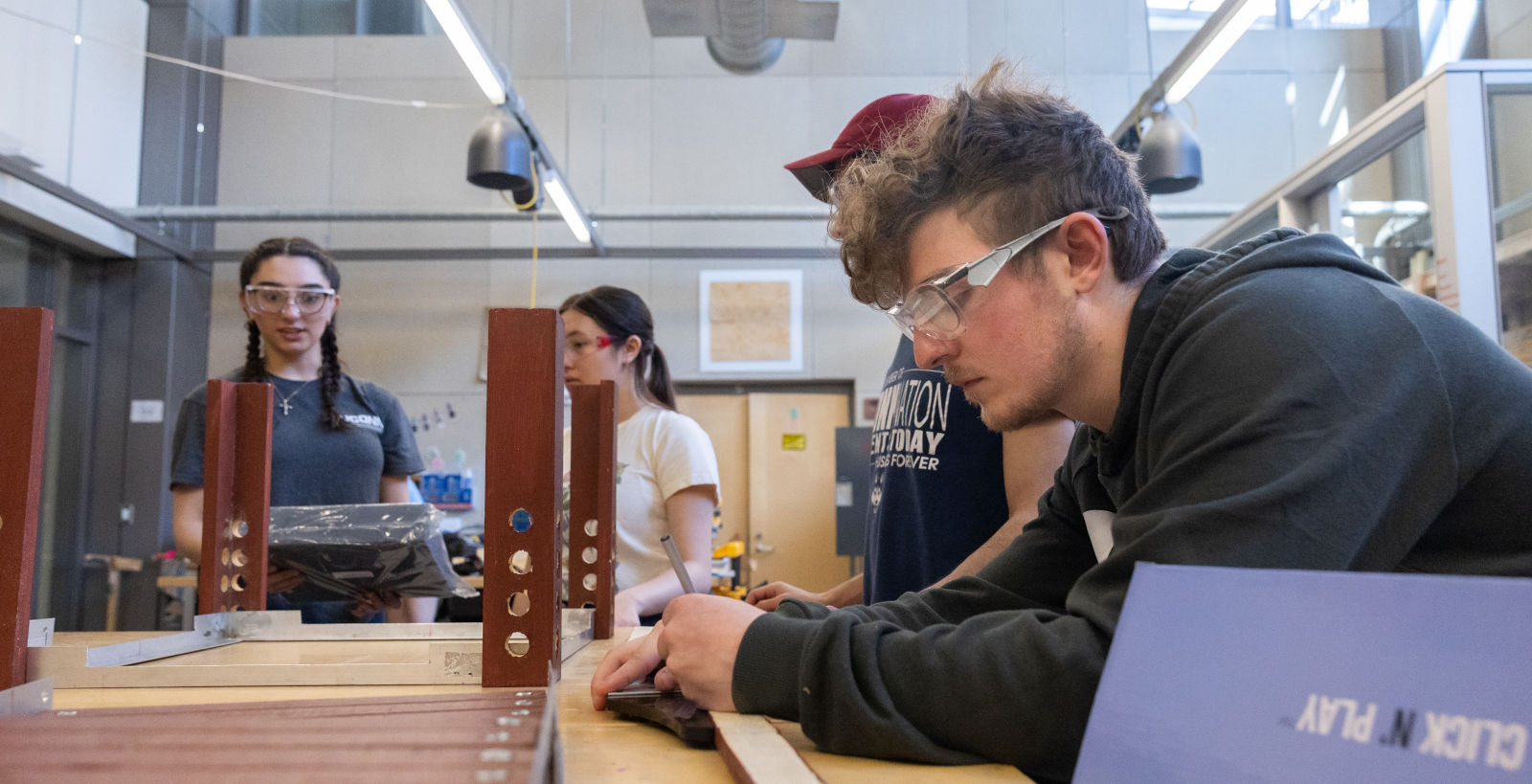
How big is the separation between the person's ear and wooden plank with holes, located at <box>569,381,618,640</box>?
69 cm

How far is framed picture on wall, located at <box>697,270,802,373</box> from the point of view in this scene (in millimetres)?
6449

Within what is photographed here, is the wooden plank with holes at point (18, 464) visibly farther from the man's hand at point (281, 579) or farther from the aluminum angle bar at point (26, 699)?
the man's hand at point (281, 579)

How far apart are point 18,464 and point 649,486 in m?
1.14

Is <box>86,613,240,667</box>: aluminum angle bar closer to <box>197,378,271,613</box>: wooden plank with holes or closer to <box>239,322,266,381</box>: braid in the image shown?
<box>197,378,271,613</box>: wooden plank with holes

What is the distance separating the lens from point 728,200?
255 inches

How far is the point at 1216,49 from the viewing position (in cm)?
324

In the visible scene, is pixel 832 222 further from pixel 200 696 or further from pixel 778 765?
pixel 200 696

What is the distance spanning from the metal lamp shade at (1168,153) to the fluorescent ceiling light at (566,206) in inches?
105

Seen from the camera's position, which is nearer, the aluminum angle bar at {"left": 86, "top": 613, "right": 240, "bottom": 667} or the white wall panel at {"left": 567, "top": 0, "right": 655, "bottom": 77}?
the aluminum angle bar at {"left": 86, "top": 613, "right": 240, "bottom": 667}

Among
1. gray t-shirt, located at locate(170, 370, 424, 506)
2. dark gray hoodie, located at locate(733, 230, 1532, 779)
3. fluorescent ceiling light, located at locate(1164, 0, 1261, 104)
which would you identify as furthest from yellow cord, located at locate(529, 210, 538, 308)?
dark gray hoodie, located at locate(733, 230, 1532, 779)

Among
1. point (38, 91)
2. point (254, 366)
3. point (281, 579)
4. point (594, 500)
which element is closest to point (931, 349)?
point (594, 500)

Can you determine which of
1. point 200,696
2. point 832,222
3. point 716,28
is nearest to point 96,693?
point 200,696

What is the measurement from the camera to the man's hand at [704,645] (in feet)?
2.40

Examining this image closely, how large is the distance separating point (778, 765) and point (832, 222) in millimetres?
648
